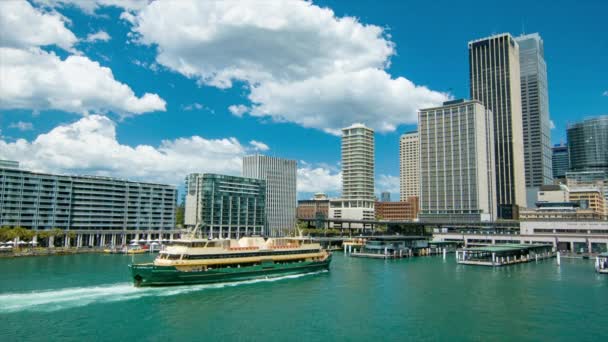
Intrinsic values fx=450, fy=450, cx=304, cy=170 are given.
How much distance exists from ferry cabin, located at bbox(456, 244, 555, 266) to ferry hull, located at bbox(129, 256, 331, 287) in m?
44.7

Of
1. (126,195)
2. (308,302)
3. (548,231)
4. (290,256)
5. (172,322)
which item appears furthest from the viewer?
(126,195)

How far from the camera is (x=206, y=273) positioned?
240 feet

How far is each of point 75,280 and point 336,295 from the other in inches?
1722

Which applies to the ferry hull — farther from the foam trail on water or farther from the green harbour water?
the green harbour water

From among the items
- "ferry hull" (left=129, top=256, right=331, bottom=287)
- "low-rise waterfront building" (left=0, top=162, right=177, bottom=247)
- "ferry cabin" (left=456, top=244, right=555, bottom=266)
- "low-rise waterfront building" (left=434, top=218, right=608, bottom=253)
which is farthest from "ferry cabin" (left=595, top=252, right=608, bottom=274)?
"low-rise waterfront building" (left=0, top=162, right=177, bottom=247)

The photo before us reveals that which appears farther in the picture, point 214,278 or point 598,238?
point 598,238

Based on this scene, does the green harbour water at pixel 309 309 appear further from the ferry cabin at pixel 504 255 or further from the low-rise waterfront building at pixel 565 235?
the low-rise waterfront building at pixel 565 235

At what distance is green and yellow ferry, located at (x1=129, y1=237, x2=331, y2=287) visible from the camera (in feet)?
226

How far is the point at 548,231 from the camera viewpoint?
488 ft

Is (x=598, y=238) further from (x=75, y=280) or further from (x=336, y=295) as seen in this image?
(x=75, y=280)

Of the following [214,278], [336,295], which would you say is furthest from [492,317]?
[214,278]

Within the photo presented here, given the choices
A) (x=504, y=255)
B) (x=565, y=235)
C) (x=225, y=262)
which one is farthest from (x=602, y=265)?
(x=225, y=262)

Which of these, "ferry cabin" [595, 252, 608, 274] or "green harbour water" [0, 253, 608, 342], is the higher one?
"ferry cabin" [595, 252, 608, 274]

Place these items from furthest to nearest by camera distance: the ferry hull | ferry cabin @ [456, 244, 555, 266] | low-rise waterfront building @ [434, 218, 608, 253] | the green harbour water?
low-rise waterfront building @ [434, 218, 608, 253]
ferry cabin @ [456, 244, 555, 266]
the ferry hull
the green harbour water
